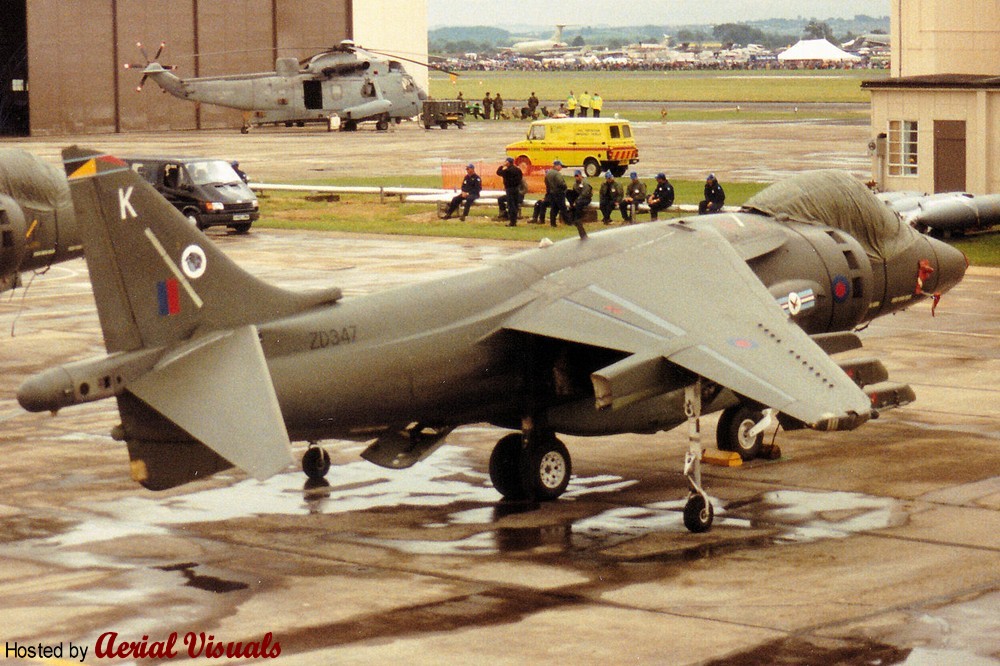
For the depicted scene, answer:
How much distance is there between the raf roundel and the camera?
48.4ft

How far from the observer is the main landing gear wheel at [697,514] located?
15852 mm

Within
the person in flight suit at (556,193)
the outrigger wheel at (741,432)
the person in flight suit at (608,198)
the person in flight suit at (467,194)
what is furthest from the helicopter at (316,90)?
the outrigger wheel at (741,432)

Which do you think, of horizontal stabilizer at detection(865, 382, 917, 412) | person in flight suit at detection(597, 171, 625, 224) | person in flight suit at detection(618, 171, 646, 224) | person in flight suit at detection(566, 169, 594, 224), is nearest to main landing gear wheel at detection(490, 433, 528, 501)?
horizontal stabilizer at detection(865, 382, 917, 412)

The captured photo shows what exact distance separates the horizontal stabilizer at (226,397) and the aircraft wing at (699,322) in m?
3.47

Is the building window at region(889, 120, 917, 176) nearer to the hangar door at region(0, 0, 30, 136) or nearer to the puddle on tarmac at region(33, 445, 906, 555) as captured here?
the puddle on tarmac at region(33, 445, 906, 555)

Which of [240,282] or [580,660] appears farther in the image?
[240,282]

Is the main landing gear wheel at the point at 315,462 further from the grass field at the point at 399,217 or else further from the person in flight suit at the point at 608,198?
the person in flight suit at the point at 608,198

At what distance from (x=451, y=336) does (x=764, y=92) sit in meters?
133

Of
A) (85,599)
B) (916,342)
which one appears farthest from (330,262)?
(85,599)

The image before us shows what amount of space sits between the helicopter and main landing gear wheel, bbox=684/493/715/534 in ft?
209

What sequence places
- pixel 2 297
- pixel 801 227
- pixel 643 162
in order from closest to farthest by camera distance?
pixel 801 227 < pixel 2 297 < pixel 643 162

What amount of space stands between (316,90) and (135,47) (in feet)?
38.4

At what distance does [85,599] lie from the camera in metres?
13.5

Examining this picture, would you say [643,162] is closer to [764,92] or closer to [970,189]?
[970,189]
